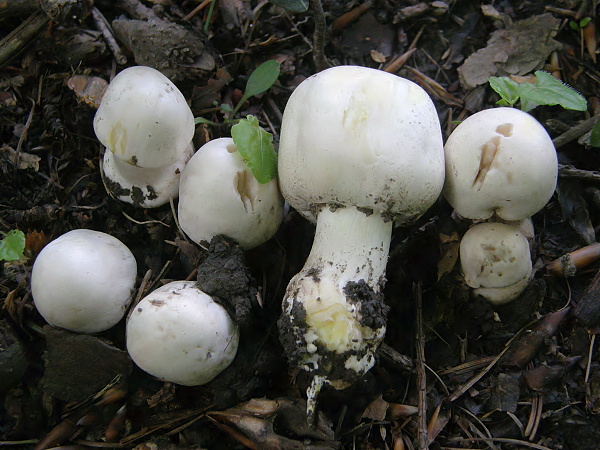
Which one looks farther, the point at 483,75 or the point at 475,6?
the point at 475,6

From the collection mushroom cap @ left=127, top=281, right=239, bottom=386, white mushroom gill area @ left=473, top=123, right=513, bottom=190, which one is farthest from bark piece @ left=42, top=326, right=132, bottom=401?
white mushroom gill area @ left=473, top=123, right=513, bottom=190

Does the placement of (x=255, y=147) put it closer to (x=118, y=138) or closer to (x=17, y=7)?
(x=118, y=138)

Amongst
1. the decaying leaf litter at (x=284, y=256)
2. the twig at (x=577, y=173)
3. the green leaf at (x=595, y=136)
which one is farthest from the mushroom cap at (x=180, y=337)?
the green leaf at (x=595, y=136)

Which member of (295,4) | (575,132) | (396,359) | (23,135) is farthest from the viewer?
(23,135)

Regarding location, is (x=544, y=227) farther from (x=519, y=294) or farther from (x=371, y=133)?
(x=371, y=133)

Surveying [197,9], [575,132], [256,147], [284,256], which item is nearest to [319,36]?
[197,9]

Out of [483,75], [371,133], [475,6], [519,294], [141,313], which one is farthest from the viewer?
[475,6]

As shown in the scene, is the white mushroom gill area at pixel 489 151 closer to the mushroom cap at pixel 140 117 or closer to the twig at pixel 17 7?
the mushroom cap at pixel 140 117

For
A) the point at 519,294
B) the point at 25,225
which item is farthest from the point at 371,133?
the point at 25,225
